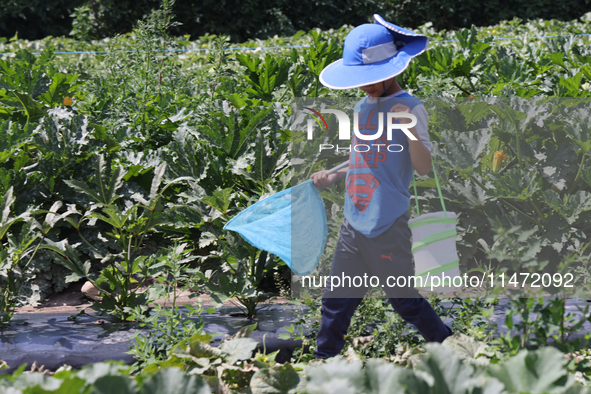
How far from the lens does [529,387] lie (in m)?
1.46

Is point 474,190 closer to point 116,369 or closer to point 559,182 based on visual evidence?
point 559,182

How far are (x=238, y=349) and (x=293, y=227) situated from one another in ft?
1.87

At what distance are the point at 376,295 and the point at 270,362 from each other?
74 centimetres

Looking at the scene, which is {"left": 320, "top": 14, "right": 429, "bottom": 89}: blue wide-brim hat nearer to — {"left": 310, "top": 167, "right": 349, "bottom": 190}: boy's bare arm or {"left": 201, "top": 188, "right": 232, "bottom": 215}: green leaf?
{"left": 310, "top": 167, "right": 349, "bottom": 190}: boy's bare arm

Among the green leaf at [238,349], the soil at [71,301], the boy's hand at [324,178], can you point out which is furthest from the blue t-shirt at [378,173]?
the soil at [71,301]

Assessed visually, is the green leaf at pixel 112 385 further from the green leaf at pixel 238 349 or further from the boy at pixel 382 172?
the boy at pixel 382 172

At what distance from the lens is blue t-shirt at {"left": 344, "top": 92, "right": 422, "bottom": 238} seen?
2195 mm

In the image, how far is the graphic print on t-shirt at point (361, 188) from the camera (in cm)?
220

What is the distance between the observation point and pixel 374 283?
2.33 metres

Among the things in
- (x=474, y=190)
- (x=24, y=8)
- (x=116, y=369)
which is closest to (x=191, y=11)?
(x=24, y=8)

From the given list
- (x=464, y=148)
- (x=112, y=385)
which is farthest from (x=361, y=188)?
(x=112, y=385)

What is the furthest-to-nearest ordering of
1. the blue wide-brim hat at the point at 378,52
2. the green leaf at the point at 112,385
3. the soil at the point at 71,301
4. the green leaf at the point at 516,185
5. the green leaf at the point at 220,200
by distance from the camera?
the soil at the point at 71,301 < the green leaf at the point at 516,185 < the green leaf at the point at 220,200 < the blue wide-brim hat at the point at 378,52 < the green leaf at the point at 112,385

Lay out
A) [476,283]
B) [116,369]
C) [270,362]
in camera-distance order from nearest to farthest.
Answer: [116,369] → [270,362] → [476,283]

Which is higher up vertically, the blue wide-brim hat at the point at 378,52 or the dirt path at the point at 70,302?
the blue wide-brim hat at the point at 378,52
